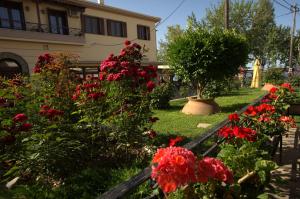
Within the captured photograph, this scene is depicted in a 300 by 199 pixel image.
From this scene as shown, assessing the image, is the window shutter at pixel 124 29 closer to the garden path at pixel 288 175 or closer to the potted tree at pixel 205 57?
the potted tree at pixel 205 57

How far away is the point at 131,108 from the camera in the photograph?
439 cm

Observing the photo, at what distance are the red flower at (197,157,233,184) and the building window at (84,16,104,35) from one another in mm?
19766

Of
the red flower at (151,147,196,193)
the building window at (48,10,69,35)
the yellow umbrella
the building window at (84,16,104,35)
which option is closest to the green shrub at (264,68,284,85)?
the yellow umbrella

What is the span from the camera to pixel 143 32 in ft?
82.1

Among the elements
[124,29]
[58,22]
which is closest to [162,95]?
[58,22]

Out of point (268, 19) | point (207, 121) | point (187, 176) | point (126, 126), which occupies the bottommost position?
point (207, 121)

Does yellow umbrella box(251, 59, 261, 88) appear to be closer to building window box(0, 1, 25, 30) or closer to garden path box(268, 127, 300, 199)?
garden path box(268, 127, 300, 199)

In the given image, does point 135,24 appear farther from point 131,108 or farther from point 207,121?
point 131,108

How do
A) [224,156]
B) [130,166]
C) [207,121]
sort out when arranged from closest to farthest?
[224,156] → [130,166] → [207,121]

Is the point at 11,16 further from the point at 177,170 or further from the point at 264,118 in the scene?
the point at 177,170

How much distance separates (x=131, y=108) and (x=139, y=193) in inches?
61.6

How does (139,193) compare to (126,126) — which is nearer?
(139,193)

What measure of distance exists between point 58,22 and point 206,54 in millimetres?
13555

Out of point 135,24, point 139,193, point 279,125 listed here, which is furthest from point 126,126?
point 135,24
